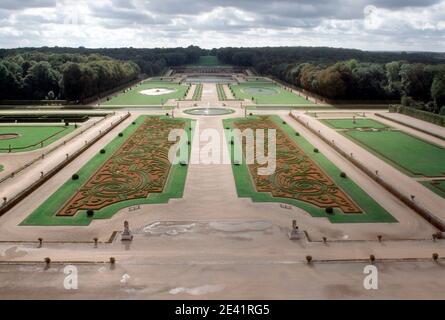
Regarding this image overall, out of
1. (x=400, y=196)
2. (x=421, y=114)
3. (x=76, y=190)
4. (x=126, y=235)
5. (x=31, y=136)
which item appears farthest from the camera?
(x=421, y=114)

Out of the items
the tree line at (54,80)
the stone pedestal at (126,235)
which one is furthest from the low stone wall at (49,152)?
the tree line at (54,80)

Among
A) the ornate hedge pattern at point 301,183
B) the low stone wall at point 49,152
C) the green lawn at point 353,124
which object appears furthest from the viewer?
the green lawn at point 353,124

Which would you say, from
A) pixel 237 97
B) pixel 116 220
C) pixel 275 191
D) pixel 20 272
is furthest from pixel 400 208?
pixel 237 97

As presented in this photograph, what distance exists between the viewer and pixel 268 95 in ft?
313

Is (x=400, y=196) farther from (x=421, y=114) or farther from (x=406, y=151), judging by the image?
(x=421, y=114)

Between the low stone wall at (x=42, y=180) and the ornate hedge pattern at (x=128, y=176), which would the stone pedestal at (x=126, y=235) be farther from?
the low stone wall at (x=42, y=180)

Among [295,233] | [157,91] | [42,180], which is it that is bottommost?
[295,233]

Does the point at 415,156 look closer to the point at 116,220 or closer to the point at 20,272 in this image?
the point at 116,220

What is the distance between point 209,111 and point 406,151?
3441cm

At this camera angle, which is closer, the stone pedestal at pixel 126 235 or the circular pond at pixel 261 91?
the stone pedestal at pixel 126 235

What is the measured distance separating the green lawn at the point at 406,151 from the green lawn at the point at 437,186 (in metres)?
1.98

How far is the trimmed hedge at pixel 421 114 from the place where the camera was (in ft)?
188

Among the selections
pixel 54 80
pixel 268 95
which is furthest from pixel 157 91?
pixel 268 95

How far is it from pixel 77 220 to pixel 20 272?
23.9ft
